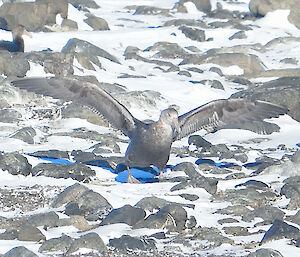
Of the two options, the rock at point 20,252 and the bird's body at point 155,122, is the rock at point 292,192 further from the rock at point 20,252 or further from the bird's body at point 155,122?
the rock at point 20,252

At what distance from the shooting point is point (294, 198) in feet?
28.5

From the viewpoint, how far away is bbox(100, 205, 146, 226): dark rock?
7.85 metres

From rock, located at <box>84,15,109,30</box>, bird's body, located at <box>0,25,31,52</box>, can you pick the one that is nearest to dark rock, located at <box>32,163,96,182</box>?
bird's body, located at <box>0,25,31,52</box>

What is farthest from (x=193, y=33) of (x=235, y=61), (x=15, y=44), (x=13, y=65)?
(x=13, y=65)

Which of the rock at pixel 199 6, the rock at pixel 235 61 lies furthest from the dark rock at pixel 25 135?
the rock at pixel 199 6

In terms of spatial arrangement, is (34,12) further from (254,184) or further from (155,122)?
(254,184)

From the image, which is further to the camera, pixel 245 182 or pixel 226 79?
pixel 226 79

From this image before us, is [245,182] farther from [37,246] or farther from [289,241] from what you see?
[37,246]

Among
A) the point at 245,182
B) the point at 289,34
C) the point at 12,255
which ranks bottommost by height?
the point at 289,34

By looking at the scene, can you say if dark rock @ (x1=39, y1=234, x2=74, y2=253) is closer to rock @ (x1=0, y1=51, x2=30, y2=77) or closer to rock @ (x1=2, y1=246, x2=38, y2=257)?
rock @ (x1=2, y1=246, x2=38, y2=257)

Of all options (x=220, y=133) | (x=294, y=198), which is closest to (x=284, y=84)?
(x=220, y=133)

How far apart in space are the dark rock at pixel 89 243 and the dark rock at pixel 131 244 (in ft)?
0.47

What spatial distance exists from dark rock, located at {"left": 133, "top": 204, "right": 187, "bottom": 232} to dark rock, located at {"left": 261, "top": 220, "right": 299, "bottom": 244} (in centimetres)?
90

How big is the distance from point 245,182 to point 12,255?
3871 millimetres
